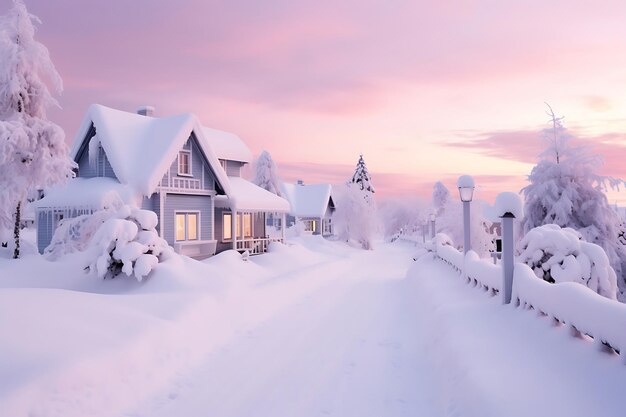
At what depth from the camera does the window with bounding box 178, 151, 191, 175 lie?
22.9m

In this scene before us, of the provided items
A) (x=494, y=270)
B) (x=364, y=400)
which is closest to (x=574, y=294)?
(x=364, y=400)

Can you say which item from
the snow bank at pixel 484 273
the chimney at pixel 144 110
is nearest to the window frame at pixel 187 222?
the chimney at pixel 144 110

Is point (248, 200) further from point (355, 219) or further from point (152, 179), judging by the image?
point (355, 219)

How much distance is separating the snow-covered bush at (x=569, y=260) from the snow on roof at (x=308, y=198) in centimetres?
4296

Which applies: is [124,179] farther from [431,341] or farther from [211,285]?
[431,341]

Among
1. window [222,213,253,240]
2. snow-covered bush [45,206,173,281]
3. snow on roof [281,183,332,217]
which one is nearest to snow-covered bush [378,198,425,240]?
snow on roof [281,183,332,217]

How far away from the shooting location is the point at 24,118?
18031 millimetres

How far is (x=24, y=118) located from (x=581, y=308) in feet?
66.9

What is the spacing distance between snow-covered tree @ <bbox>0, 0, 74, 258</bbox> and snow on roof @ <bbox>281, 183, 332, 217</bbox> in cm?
3587

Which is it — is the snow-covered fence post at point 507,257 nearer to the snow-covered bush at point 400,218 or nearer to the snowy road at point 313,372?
the snowy road at point 313,372

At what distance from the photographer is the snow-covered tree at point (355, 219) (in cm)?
4816

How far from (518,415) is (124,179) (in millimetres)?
19308

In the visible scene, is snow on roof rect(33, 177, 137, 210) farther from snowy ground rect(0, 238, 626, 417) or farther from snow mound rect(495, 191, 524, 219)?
snow mound rect(495, 191, 524, 219)

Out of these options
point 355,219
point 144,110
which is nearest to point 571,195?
point 144,110
